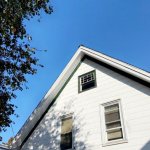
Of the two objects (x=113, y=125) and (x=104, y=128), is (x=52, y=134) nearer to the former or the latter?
(x=104, y=128)

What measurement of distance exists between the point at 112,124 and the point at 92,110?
1314mm

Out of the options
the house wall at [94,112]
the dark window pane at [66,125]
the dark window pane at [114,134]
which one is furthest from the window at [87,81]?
the dark window pane at [114,134]

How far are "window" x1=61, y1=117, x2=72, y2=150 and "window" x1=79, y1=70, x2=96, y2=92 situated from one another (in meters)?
1.81

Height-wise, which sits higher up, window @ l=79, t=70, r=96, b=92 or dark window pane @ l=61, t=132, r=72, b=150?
window @ l=79, t=70, r=96, b=92

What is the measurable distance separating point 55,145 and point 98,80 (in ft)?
12.9

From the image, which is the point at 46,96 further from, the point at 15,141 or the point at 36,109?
the point at 15,141

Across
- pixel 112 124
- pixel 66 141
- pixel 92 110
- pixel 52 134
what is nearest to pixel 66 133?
pixel 66 141

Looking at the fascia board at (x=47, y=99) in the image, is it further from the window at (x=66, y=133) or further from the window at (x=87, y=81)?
the window at (x=66, y=133)

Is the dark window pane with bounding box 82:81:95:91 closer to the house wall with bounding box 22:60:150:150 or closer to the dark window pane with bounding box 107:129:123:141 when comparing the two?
the house wall with bounding box 22:60:150:150

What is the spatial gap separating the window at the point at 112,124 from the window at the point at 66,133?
206 centimetres

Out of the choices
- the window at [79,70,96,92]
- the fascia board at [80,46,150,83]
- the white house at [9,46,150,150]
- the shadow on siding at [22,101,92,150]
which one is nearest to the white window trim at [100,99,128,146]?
the white house at [9,46,150,150]

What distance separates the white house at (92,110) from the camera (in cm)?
1108

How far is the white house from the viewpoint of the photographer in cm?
1108

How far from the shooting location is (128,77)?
40.4 ft
